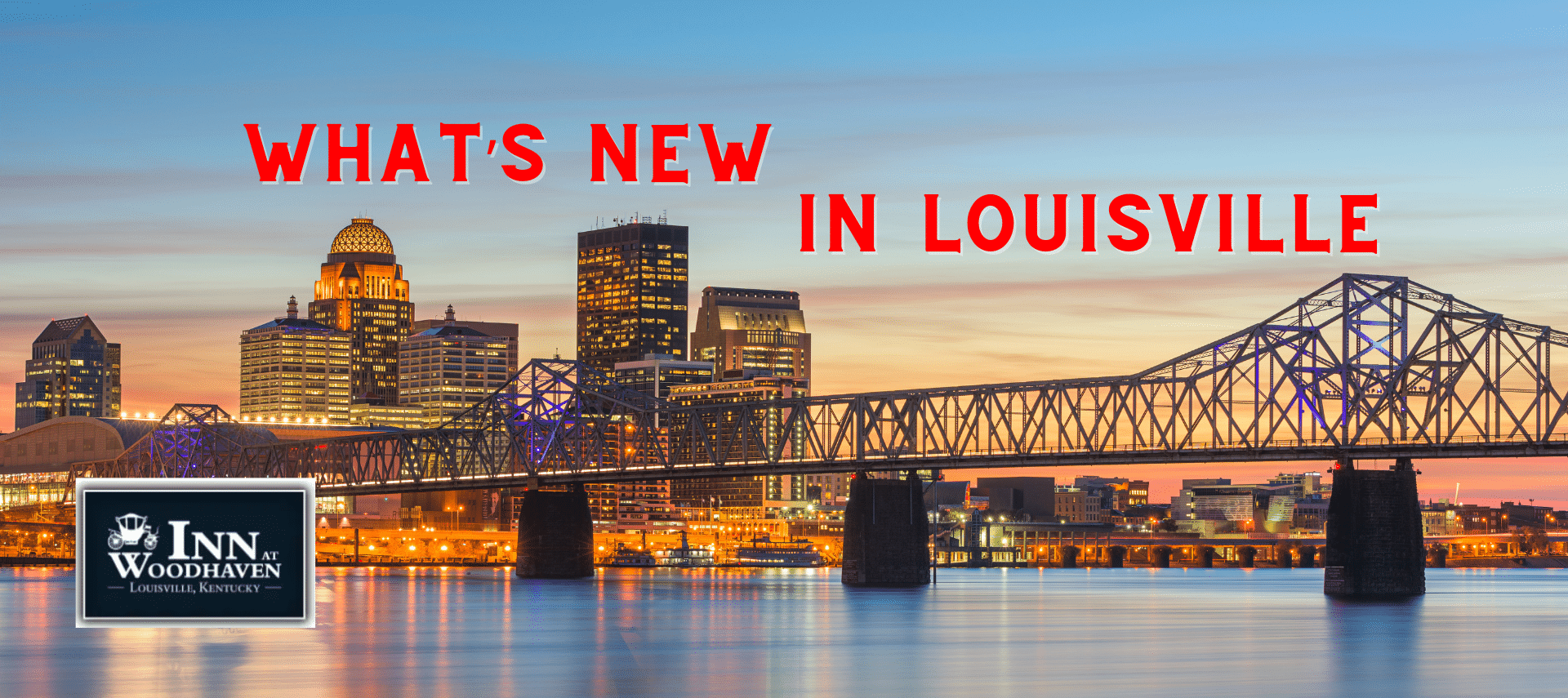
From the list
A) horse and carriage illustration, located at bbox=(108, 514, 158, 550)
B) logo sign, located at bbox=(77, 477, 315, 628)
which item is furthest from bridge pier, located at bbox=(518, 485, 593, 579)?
horse and carriage illustration, located at bbox=(108, 514, 158, 550)

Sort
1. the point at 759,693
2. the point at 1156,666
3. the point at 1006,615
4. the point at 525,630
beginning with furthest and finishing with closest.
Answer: the point at 1006,615, the point at 525,630, the point at 1156,666, the point at 759,693

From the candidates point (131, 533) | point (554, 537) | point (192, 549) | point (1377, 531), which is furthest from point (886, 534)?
point (131, 533)

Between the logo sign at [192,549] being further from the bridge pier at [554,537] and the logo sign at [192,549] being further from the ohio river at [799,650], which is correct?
the bridge pier at [554,537]

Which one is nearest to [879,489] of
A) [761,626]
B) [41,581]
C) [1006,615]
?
[1006,615]

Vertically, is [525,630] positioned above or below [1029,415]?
below

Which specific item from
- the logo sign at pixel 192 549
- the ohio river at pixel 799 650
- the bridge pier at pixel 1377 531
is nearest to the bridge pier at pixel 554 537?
the ohio river at pixel 799 650

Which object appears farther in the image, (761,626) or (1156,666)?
(761,626)

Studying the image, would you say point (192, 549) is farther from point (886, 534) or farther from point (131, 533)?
point (886, 534)

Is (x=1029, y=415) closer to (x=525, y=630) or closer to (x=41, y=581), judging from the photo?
(x=525, y=630)
